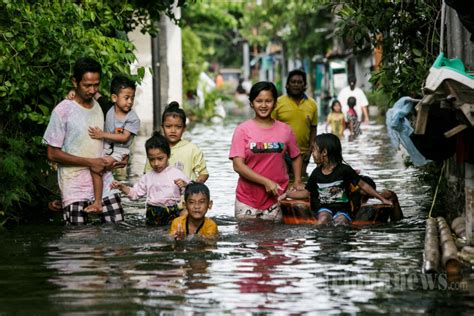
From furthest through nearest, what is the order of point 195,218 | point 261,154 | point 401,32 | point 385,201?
point 401,32 → point 385,201 → point 261,154 → point 195,218

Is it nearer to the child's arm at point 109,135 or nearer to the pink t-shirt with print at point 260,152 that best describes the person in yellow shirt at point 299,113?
the pink t-shirt with print at point 260,152

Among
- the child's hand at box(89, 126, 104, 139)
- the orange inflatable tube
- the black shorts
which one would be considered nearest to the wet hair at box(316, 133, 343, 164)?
the orange inflatable tube

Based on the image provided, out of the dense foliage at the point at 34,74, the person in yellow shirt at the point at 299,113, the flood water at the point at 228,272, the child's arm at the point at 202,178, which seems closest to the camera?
the flood water at the point at 228,272

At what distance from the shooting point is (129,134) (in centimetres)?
1202

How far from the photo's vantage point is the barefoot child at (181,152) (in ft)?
39.9

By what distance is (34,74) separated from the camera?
12984 millimetres

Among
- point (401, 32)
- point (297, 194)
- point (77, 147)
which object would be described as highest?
point (401, 32)

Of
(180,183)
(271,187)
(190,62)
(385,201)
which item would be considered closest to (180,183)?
(180,183)

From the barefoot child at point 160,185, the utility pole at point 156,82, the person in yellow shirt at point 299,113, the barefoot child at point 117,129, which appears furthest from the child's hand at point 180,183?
the utility pole at point 156,82

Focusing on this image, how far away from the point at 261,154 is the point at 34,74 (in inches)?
102

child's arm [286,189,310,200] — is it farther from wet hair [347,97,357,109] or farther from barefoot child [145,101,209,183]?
wet hair [347,97,357,109]

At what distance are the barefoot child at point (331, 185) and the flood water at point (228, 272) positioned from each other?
1.02 ft

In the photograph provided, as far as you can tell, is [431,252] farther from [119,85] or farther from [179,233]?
[119,85]

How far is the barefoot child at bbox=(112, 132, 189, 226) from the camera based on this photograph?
470 inches
